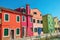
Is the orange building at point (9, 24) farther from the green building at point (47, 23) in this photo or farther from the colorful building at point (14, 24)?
the green building at point (47, 23)

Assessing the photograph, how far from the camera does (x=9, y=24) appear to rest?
3156 cm

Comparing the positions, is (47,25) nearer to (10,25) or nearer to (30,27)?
(30,27)

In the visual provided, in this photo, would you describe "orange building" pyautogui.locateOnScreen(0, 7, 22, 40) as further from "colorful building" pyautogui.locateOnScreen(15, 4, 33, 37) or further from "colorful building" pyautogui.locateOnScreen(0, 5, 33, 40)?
"colorful building" pyautogui.locateOnScreen(15, 4, 33, 37)

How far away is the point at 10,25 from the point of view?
31812 millimetres

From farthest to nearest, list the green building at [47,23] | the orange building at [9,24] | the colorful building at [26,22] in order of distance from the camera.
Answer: the green building at [47,23] < the colorful building at [26,22] < the orange building at [9,24]

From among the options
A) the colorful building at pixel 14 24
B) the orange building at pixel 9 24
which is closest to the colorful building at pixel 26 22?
the colorful building at pixel 14 24

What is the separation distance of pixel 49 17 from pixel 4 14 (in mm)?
27030

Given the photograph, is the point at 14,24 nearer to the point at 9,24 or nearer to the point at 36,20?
the point at 9,24

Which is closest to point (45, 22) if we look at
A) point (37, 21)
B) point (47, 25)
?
point (47, 25)

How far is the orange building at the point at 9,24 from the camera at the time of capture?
29422mm

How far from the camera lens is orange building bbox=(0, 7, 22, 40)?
29422mm

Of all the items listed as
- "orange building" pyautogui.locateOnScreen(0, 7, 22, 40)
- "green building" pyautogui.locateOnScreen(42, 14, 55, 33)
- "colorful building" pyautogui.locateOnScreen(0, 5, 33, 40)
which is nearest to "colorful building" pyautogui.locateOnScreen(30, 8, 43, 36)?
"colorful building" pyautogui.locateOnScreen(0, 5, 33, 40)

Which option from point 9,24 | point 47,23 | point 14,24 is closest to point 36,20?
point 47,23

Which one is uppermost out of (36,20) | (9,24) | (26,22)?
(36,20)
